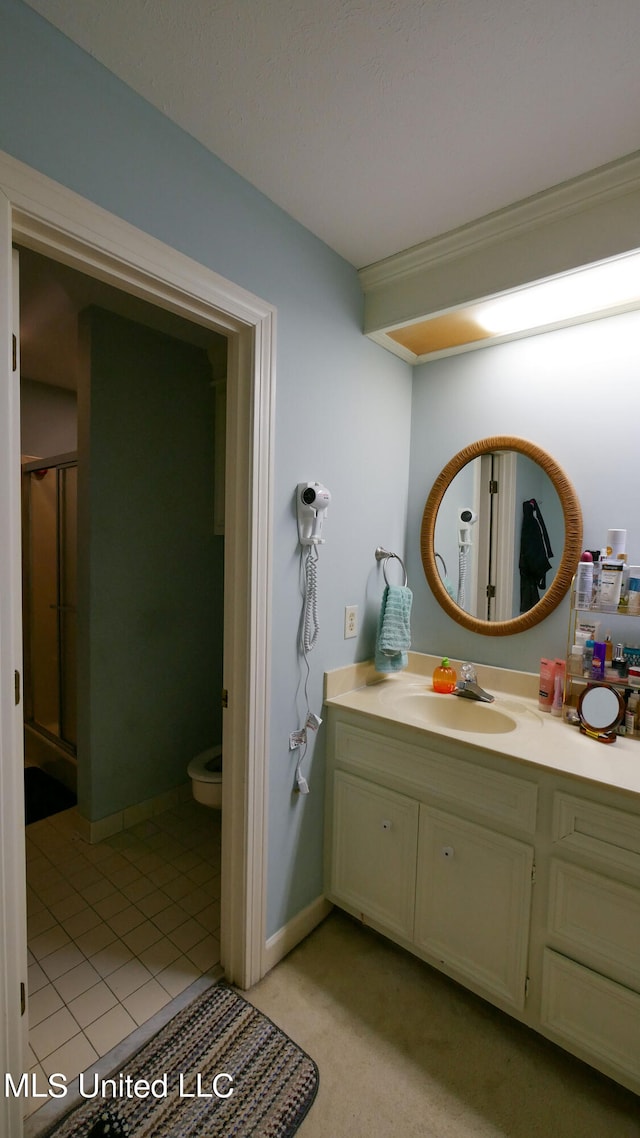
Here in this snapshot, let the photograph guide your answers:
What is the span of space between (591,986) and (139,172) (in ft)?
7.52

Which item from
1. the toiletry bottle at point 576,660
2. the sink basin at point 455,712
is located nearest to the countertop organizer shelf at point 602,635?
the toiletry bottle at point 576,660

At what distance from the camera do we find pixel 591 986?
1208 mm

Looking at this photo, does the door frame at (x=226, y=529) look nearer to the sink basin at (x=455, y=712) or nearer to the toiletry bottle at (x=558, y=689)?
the sink basin at (x=455, y=712)

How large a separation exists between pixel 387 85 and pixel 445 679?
1.79 meters

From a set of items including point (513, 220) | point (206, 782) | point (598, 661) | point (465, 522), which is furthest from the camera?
point (206, 782)

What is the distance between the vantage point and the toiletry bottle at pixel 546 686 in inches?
65.8

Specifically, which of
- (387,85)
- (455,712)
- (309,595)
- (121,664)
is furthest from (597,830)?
(121,664)

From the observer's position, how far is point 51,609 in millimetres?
2938

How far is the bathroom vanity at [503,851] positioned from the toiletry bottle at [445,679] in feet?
0.19

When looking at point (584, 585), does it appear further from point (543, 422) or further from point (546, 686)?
point (543, 422)

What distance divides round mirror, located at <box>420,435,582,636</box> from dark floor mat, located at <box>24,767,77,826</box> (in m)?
2.25

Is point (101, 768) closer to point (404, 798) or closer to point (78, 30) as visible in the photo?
point (404, 798)

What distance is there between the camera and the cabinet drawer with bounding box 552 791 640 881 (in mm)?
1146

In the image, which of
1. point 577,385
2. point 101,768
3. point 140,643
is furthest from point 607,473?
point 101,768
